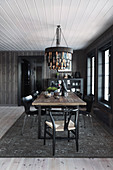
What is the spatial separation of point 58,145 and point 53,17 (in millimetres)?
2633

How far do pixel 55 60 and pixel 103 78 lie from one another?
88.7 inches

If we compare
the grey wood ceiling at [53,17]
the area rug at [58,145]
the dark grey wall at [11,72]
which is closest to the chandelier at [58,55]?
the grey wood ceiling at [53,17]

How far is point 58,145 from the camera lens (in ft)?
9.77

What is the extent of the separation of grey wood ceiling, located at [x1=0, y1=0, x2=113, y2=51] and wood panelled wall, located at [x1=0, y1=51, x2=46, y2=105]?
103 inches

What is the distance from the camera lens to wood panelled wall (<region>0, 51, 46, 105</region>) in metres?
7.36

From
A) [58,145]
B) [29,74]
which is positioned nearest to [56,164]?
[58,145]

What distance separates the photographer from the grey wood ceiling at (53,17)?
9.11 feet

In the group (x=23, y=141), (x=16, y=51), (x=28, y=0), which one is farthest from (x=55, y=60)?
(x=16, y=51)

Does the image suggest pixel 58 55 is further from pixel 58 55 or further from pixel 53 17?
pixel 53 17

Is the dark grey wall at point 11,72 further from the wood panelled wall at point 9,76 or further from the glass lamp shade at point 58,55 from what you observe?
the glass lamp shade at point 58,55

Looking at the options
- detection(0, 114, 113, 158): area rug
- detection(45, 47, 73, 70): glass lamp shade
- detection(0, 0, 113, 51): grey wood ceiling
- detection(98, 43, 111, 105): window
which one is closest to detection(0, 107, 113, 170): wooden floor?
detection(0, 114, 113, 158): area rug

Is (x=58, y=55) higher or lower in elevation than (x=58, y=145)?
higher

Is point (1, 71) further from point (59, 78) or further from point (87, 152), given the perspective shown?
point (87, 152)

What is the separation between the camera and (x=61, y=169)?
7.19ft
